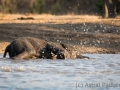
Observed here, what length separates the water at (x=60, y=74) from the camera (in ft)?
30.1

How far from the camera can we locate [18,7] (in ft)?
149

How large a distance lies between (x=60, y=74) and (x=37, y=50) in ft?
10.5

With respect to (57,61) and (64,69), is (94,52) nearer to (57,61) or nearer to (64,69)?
(57,61)

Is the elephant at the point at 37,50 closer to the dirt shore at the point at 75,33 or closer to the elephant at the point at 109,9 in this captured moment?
the dirt shore at the point at 75,33

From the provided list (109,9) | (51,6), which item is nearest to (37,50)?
(109,9)

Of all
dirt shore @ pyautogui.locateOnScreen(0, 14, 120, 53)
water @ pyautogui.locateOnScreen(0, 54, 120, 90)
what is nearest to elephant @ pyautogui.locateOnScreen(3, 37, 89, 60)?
water @ pyautogui.locateOnScreen(0, 54, 120, 90)

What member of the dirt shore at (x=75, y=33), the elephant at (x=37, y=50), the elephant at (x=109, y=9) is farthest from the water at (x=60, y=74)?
the elephant at (x=109, y=9)

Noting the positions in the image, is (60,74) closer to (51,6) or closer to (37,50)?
(37,50)

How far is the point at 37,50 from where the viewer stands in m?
13.8

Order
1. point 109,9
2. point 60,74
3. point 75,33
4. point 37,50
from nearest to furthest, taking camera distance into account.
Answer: point 60,74 < point 37,50 < point 75,33 < point 109,9

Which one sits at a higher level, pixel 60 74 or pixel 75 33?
pixel 75 33

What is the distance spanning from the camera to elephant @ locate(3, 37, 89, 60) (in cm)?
1339

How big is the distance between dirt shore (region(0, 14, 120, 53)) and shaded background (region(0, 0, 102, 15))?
17490 millimetres

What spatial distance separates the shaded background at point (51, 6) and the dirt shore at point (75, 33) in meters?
17.5
